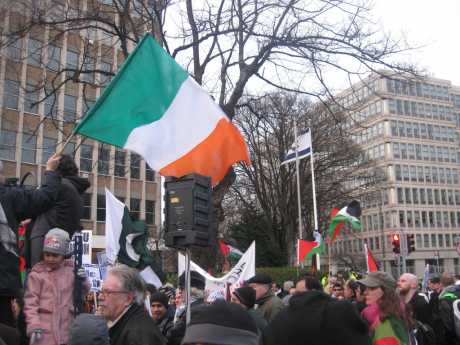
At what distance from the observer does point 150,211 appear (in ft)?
157

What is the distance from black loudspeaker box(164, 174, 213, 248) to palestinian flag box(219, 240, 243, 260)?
7458 millimetres

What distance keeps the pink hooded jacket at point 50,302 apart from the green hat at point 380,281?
8.58 feet

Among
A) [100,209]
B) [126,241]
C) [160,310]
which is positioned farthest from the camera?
[100,209]

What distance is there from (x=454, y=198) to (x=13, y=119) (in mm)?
79838

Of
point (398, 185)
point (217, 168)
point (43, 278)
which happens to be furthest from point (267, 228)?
point (398, 185)

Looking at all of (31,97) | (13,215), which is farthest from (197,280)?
(31,97)

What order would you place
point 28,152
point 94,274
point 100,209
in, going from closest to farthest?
point 94,274 → point 28,152 → point 100,209

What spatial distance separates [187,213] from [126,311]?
171cm

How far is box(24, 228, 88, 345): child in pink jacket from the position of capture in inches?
157

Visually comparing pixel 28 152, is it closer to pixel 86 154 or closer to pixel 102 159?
pixel 86 154

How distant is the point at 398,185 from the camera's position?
91250 mm

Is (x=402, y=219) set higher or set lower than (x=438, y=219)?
lower

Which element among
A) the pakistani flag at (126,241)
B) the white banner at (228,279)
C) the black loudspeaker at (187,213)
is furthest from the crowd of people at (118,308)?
the pakistani flag at (126,241)

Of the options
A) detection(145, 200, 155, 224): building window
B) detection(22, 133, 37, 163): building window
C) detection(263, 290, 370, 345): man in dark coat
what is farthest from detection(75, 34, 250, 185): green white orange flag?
detection(145, 200, 155, 224): building window
